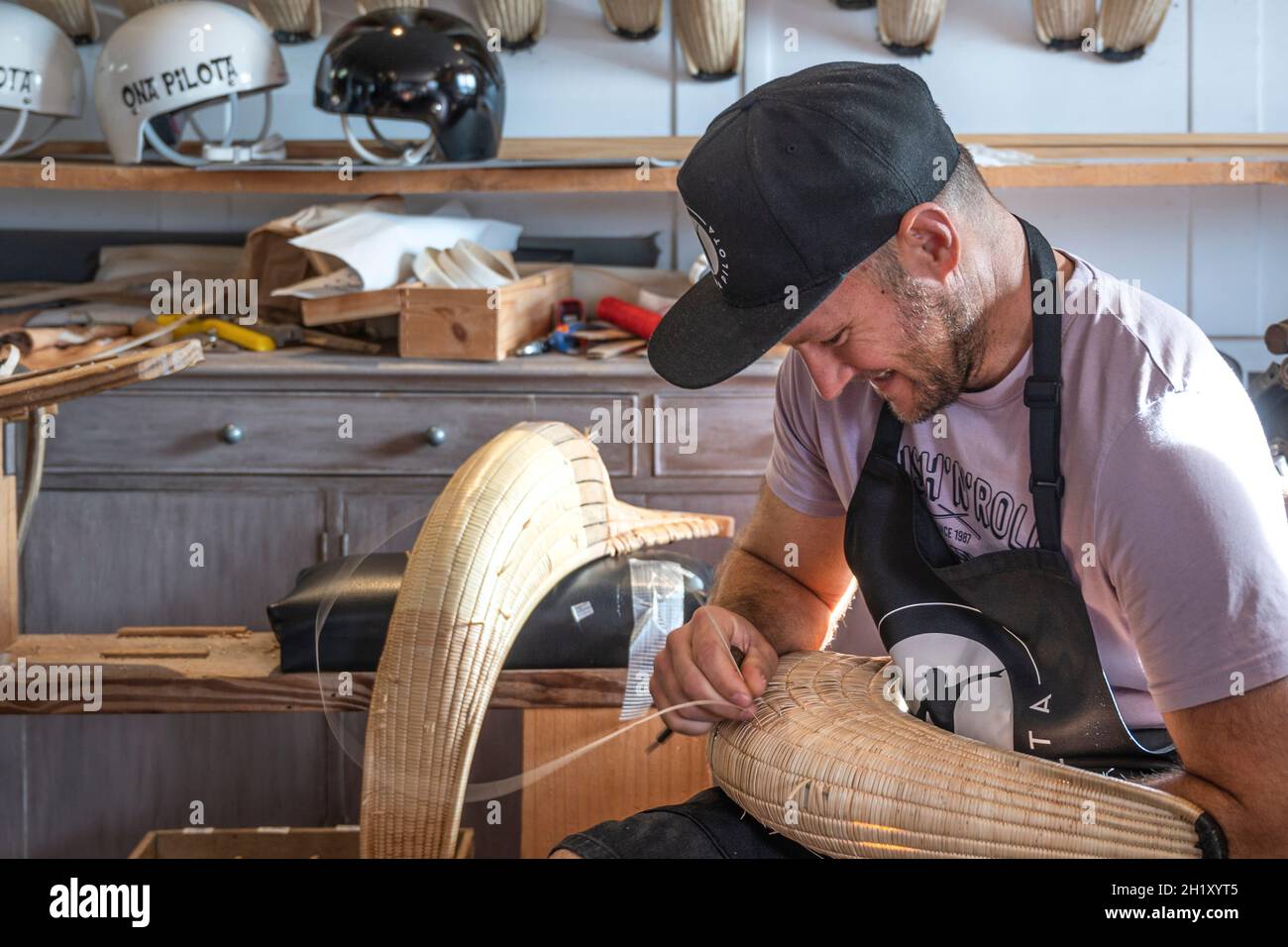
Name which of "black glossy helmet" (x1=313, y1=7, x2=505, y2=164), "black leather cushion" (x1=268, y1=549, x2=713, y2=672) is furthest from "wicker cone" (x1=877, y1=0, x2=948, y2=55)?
"black leather cushion" (x1=268, y1=549, x2=713, y2=672)

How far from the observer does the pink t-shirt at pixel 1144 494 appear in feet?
3.31

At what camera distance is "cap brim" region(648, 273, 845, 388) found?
1133 millimetres

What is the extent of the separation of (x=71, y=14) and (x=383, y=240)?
1.10 m

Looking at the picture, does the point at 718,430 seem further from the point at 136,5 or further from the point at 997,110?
the point at 136,5

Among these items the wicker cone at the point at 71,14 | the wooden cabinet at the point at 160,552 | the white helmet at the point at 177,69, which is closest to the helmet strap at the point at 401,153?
the white helmet at the point at 177,69

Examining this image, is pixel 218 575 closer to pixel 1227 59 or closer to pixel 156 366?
pixel 156 366

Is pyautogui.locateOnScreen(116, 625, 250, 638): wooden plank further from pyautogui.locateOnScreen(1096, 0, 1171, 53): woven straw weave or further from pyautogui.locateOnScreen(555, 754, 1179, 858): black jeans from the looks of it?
pyautogui.locateOnScreen(1096, 0, 1171, 53): woven straw weave

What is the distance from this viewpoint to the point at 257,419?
2.59 metres

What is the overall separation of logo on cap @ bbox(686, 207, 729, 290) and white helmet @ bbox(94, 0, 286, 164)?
185cm

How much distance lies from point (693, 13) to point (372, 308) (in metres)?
1.01

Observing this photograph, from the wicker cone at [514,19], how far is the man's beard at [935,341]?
2150 mm

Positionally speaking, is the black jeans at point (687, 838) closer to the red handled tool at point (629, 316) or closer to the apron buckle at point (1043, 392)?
the apron buckle at point (1043, 392)
